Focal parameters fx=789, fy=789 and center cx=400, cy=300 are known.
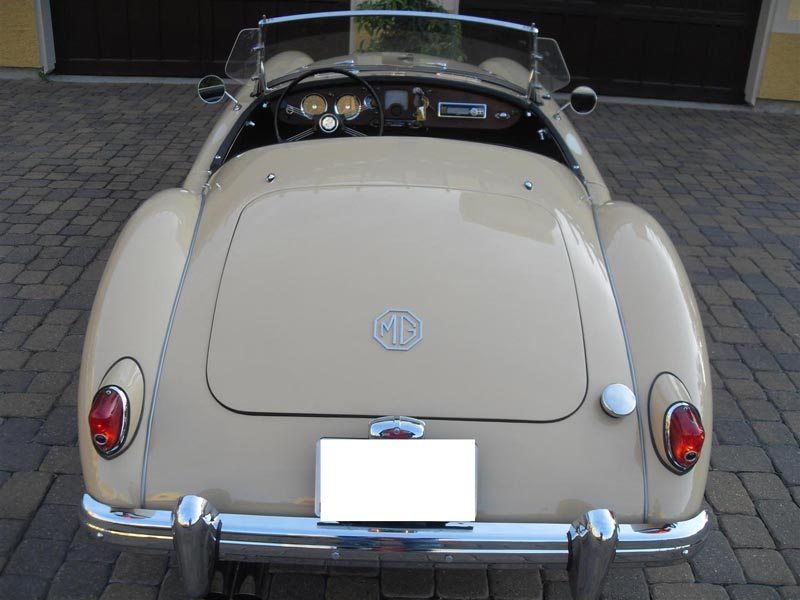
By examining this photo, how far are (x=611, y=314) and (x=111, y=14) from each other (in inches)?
301

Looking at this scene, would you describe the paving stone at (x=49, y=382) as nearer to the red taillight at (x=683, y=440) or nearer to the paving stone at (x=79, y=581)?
the paving stone at (x=79, y=581)

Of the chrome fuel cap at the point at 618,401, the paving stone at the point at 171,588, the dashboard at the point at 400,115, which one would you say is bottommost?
the paving stone at the point at 171,588

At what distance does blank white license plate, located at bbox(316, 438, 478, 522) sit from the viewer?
185 centimetres

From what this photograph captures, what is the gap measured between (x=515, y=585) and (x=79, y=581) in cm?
130

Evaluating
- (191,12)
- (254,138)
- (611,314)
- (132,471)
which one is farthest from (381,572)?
(191,12)

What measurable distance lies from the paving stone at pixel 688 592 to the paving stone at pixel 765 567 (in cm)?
13

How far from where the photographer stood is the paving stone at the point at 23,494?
258cm

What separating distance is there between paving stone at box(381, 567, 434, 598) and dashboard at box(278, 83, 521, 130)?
193 centimetres

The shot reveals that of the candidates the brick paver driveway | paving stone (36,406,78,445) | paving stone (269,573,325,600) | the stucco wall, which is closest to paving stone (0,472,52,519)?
the brick paver driveway

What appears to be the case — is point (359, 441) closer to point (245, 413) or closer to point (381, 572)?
point (245, 413)

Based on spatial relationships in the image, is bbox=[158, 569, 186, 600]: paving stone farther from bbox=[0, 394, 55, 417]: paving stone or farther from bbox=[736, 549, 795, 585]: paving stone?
bbox=[736, 549, 795, 585]: paving stone

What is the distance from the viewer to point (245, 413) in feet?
6.45

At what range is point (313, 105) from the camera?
3.42 m

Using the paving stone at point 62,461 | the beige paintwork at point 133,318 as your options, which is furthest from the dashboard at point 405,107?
the paving stone at point 62,461
